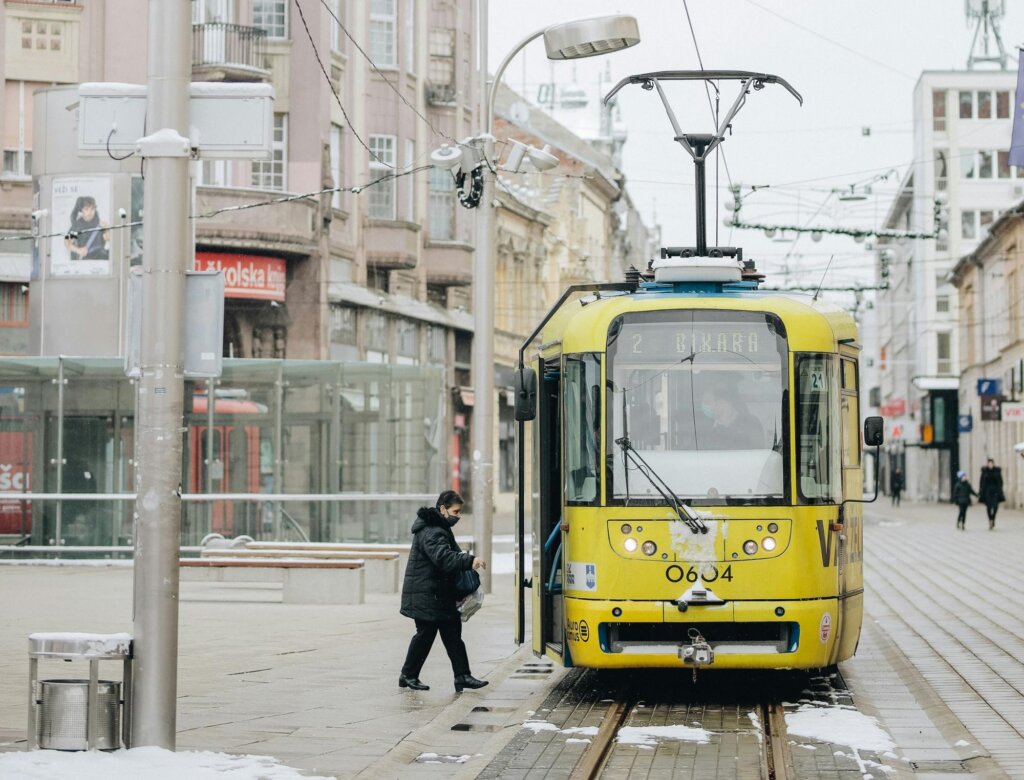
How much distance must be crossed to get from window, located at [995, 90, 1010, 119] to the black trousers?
81.5 metres

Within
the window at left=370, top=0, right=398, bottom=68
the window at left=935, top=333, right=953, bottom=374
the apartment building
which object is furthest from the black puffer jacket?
the window at left=935, top=333, right=953, bottom=374

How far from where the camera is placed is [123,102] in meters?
9.69

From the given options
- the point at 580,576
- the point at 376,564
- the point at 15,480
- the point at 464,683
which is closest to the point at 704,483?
the point at 580,576

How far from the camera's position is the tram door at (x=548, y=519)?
13.4 m

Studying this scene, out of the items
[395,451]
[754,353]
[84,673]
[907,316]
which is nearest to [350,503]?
[395,451]

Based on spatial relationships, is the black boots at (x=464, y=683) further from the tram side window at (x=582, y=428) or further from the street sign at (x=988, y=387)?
the street sign at (x=988, y=387)

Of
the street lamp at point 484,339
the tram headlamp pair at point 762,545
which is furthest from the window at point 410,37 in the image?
the tram headlamp pair at point 762,545

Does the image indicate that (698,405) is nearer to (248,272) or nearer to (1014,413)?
(248,272)

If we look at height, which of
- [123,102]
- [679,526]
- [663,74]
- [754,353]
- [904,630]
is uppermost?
[663,74]

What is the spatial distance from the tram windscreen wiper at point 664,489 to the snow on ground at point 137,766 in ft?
12.3

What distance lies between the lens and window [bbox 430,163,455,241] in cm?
4528

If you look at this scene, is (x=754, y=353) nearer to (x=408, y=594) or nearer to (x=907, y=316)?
(x=408, y=594)

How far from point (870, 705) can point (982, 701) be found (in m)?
0.78

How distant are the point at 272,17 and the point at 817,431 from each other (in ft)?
82.8
